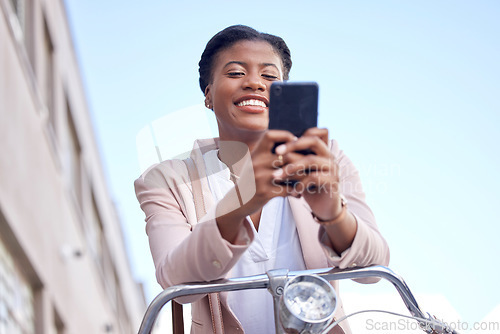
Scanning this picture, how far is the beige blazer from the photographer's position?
73.2 inches

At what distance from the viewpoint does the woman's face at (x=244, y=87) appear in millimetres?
2270

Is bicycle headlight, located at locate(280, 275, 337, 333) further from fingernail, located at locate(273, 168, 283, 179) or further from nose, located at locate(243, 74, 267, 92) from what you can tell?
nose, located at locate(243, 74, 267, 92)

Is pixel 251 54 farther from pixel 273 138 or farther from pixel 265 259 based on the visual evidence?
pixel 273 138

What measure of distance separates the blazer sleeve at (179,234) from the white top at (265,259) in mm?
109

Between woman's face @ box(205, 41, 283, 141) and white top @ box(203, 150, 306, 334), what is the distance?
0.19 meters

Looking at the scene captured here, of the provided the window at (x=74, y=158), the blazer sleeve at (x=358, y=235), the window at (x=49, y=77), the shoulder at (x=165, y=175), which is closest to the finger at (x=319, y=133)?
the blazer sleeve at (x=358, y=235)

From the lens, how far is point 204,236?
185cm

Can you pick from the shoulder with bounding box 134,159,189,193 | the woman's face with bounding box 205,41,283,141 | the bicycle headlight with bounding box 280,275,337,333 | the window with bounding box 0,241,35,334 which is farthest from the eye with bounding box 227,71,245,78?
the window with bounding box 0,241,35,334

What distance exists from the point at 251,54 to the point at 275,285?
33.3 inches

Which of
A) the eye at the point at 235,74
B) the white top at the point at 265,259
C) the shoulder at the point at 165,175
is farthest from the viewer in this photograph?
the eye at the point at 235,74

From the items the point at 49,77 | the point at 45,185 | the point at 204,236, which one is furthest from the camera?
the point at 49,77

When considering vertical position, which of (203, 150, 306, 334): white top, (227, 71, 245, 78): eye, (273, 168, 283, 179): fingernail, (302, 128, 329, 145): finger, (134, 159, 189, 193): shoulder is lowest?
(203, 150, 306, 334): white top

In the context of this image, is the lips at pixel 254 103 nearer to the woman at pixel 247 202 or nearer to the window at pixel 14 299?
the woman at pixel 247 202

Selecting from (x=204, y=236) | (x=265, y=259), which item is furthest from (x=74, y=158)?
(x=204, y=236)
